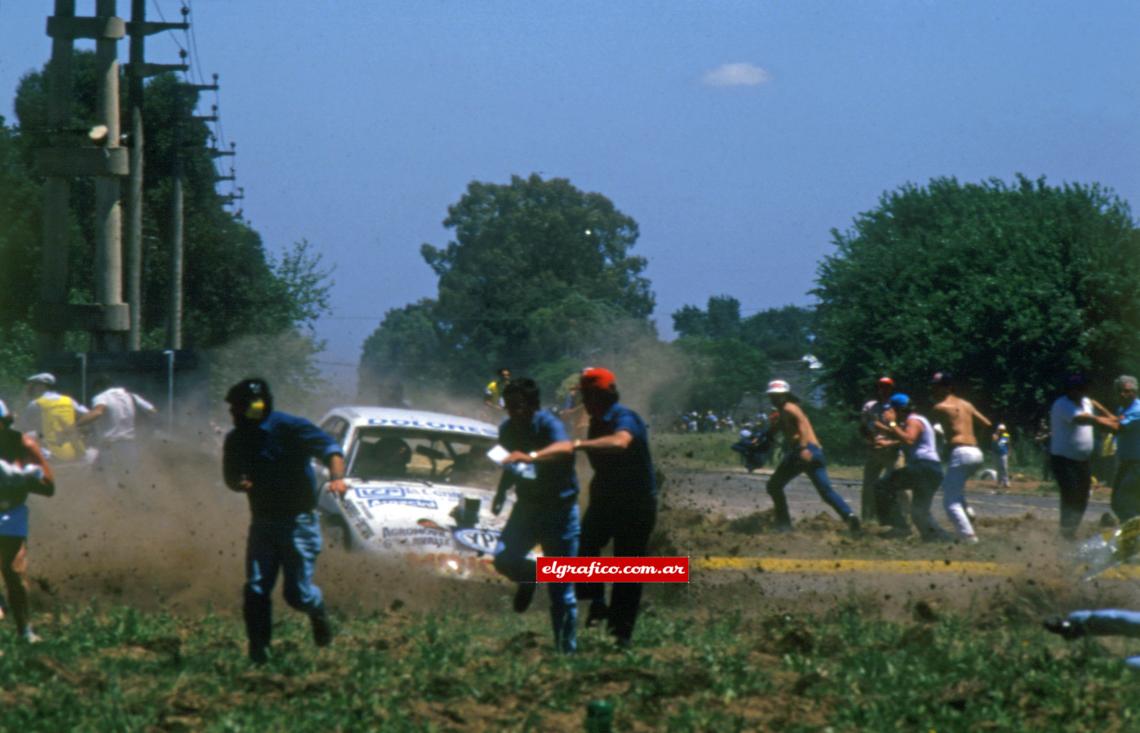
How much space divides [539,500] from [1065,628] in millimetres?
2858

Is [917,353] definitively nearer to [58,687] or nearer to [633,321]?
[633,321]

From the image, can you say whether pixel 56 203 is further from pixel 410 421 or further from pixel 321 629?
pixel 321 629

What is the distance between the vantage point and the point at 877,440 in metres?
16.6

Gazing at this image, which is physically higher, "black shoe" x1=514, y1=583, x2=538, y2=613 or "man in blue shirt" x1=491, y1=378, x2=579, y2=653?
"man in blue shirt" x1=491, y1=378, x2=579, y2=653

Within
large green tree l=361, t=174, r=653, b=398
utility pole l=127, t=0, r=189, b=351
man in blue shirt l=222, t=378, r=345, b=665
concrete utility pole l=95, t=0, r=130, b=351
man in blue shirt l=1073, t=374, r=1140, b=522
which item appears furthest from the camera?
large green tree l=361, t=174, r=653, b=398

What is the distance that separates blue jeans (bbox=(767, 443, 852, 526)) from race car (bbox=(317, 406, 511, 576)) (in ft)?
13.6

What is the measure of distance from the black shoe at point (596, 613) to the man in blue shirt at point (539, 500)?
0.91 metres

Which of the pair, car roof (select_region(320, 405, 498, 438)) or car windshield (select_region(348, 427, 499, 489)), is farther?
car roof (select_region(320, 405, 498, 438))

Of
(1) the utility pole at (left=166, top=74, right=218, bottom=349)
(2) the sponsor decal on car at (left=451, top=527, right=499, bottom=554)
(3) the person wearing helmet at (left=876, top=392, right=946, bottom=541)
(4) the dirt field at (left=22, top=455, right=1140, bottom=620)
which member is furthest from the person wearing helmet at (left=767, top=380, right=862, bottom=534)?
(1) the utility pole at (left=166, top=74, right=218, bottom=349)

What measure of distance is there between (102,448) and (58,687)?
969 cm

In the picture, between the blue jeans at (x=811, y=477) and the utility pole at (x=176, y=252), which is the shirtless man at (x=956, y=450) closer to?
the blue jeans at (x=811, y=477)

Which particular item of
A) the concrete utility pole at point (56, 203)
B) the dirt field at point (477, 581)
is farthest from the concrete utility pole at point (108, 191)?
the dirt field at point (477, 581)

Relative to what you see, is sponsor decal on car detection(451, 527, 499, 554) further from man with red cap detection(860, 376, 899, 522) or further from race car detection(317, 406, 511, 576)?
man with red cap detection(860, 376, 899, 522)

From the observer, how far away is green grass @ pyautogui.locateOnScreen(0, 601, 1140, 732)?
6816 millimetres
